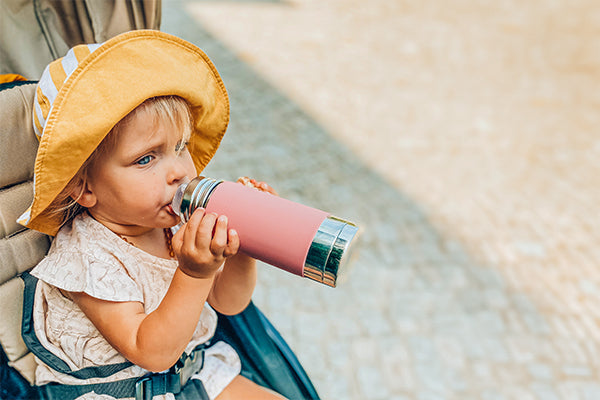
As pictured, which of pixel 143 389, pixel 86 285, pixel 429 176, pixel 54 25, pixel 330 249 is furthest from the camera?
pixel 429 176

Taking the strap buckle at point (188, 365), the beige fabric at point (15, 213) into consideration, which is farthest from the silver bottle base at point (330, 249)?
the beige fabric at point (15, 213)

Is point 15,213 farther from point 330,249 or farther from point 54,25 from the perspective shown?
point 330,249

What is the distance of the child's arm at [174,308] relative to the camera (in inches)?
31.6

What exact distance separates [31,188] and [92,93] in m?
0.33

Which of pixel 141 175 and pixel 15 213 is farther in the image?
pixel 15 213

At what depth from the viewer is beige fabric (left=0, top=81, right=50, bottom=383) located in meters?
0.96

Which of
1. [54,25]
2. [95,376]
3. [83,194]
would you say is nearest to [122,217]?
[83,194]

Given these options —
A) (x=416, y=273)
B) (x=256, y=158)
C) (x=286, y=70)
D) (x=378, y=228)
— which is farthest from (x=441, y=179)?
(x=286, y=70)

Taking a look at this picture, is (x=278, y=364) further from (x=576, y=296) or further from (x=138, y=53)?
(x=576, y=296)

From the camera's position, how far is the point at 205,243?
798mm

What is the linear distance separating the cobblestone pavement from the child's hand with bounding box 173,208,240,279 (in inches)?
49.4

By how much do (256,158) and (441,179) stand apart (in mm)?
1053

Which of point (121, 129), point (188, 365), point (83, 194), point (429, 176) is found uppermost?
point (121, 129)

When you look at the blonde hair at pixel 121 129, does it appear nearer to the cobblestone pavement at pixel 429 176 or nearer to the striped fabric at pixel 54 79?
the striped fabric at pixel 54 79
